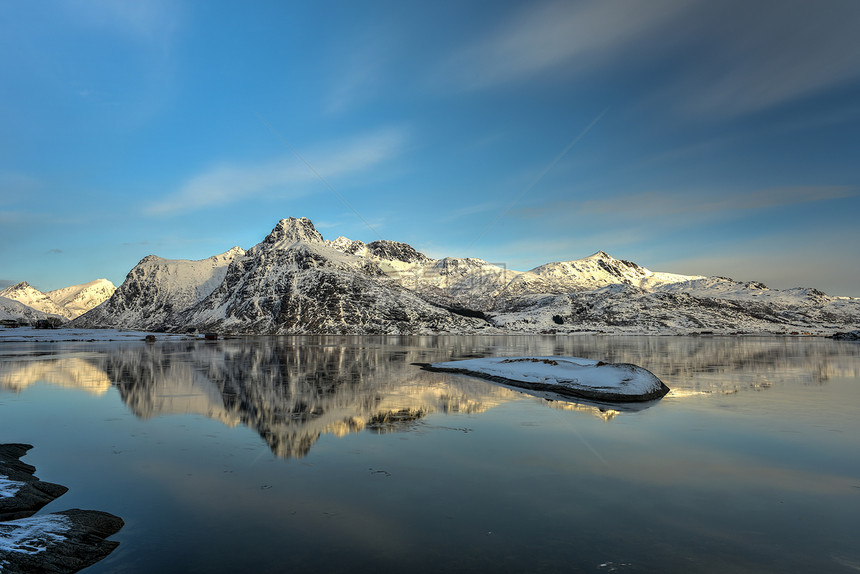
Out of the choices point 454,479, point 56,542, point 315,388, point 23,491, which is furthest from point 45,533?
point 315,388

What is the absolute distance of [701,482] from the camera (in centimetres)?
1462

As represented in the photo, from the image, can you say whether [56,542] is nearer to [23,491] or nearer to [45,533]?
[45,533]

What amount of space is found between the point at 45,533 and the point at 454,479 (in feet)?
33.0

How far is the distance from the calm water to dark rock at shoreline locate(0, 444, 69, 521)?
23.4 inches

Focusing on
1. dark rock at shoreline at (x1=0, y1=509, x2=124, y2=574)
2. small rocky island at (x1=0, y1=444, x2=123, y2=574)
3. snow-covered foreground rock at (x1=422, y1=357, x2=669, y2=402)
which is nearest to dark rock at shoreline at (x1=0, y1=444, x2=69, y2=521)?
small rocky island at (x1=0, y1=444, x2=123, y2=574)

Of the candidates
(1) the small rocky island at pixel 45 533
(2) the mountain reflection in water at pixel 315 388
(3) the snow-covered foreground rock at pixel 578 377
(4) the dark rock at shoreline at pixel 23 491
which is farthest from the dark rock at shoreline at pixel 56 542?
(3) the snow-covered foreground rock at pixel 578 377

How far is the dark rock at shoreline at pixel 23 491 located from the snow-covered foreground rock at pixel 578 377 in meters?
27.8

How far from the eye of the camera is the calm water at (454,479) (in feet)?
32.8

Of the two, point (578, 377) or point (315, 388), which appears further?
point (578, 377)

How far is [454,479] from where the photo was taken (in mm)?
14773

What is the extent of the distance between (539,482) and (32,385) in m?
40.1

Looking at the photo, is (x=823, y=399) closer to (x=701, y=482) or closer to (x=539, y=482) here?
(x=701, y=482)

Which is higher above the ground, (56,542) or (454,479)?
(56,542)

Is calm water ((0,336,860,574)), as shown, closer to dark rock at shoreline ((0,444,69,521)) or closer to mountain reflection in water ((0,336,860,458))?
mountain reflection in water ((0,336,860,458))
